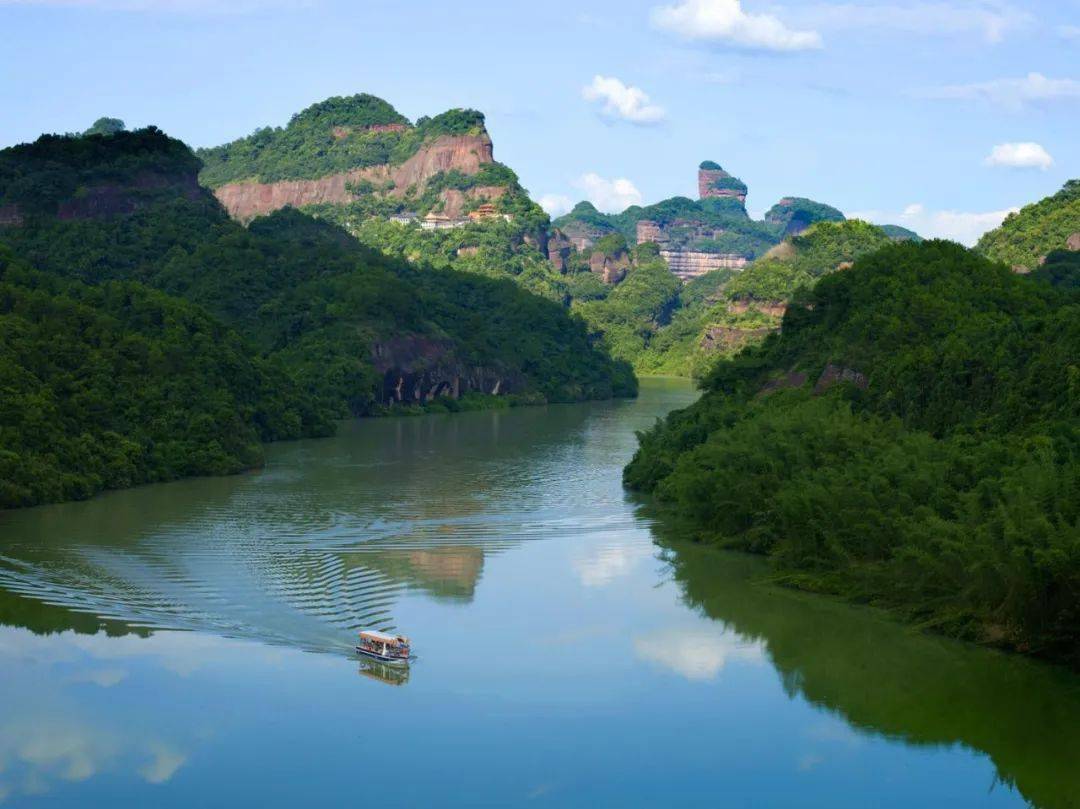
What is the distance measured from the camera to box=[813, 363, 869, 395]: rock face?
40.2 metres

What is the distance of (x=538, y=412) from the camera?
84250 millimetres

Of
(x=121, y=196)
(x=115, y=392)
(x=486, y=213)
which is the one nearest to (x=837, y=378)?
(x=115, y=392)

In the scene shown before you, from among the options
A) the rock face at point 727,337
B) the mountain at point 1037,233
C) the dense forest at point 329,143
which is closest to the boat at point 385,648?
the mountain at point 1037,233

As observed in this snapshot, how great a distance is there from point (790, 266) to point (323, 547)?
92587mm

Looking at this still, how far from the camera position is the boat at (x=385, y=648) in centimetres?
2366

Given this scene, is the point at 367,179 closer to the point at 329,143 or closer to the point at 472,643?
the point at 329,143

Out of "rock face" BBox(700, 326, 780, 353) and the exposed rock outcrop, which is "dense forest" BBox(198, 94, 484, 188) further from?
the exposed rock outcrop

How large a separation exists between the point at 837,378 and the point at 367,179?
425 ft

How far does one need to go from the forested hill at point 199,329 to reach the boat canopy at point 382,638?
56.9ft

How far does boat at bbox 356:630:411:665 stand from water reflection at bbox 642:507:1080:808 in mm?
4489

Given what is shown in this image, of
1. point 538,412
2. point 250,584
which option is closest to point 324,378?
point 538,412

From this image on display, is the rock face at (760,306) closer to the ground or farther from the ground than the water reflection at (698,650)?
farther from the ground

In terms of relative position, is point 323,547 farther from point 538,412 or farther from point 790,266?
point 790,266

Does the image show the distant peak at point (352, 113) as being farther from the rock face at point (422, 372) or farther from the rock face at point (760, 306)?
the rock face at point (422, 372)
